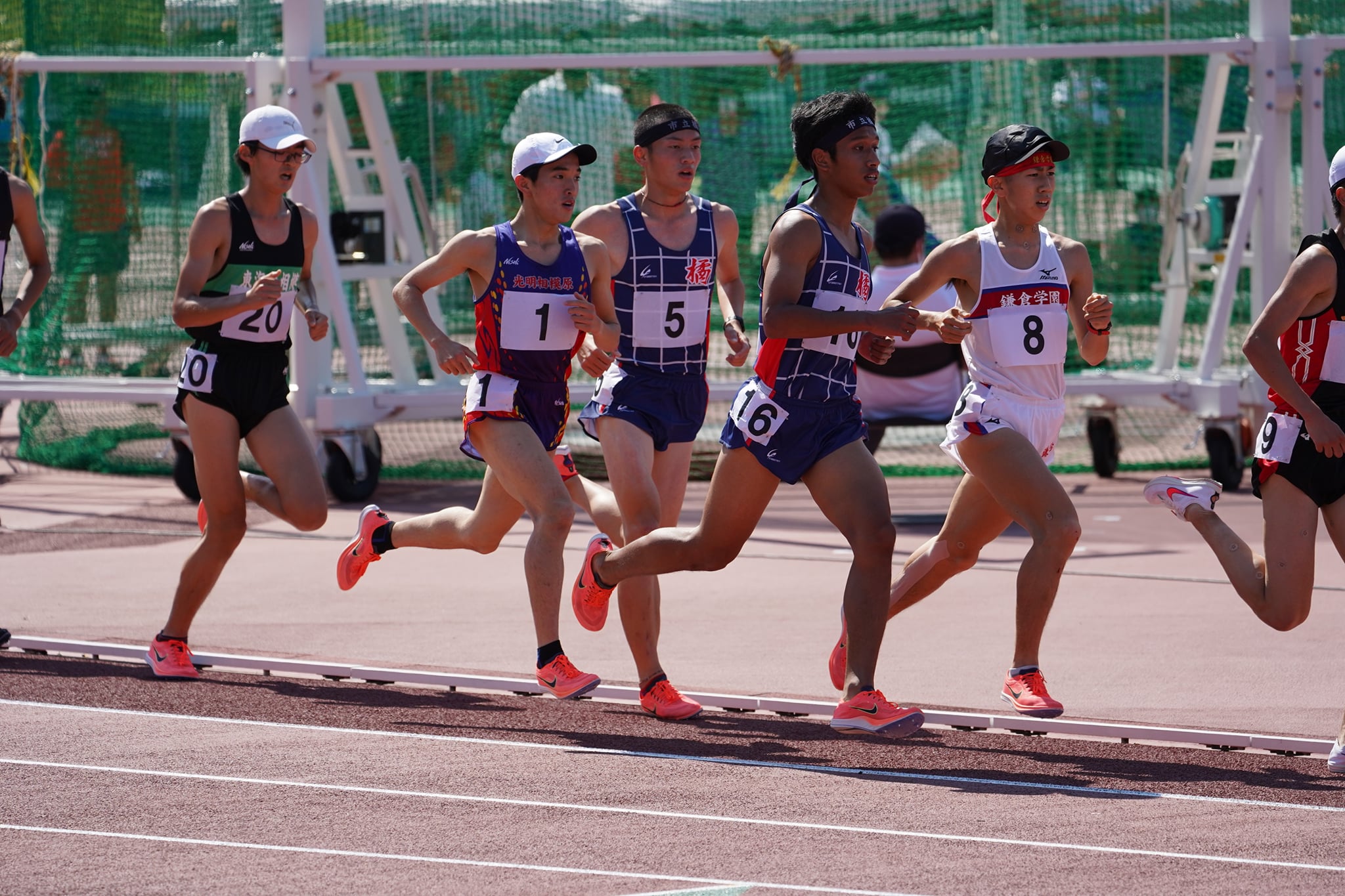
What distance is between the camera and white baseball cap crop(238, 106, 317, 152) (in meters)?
7.42

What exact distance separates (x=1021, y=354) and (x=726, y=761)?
171cm

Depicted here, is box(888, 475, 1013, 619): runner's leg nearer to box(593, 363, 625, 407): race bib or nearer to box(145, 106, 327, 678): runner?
box(593, 363, 625, 407): race bib

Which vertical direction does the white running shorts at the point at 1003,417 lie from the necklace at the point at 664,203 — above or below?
below

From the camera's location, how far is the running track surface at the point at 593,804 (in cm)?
484

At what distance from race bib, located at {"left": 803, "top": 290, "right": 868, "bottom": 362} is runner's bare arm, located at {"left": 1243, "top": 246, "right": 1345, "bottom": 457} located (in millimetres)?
1251

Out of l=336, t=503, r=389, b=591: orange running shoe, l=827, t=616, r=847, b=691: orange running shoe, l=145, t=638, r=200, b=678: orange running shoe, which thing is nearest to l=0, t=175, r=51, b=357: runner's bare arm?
l=145, t=638, r=200, b=678: orange running shoe

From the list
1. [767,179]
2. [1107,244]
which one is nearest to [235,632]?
[767,179]

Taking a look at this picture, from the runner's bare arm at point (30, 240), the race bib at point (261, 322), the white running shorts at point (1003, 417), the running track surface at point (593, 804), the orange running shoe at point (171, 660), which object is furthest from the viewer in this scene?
the runner's bare arm at point (30, 240)

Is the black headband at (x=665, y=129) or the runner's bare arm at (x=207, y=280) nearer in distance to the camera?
the black headband at (x=665, y=129)

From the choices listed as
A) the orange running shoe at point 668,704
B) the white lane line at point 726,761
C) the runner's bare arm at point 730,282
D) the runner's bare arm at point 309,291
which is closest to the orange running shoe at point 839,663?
the orange running shoe at point 668,704

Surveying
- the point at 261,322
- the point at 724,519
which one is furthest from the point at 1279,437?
the point at 261,322

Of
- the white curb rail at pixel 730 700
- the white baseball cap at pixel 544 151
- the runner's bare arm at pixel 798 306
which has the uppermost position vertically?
the white baseball cap at pixel 544 151

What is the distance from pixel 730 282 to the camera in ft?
24.5

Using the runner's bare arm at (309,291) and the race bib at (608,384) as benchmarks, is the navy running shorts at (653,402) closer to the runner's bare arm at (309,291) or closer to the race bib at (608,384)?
the race bib at (608,384)
